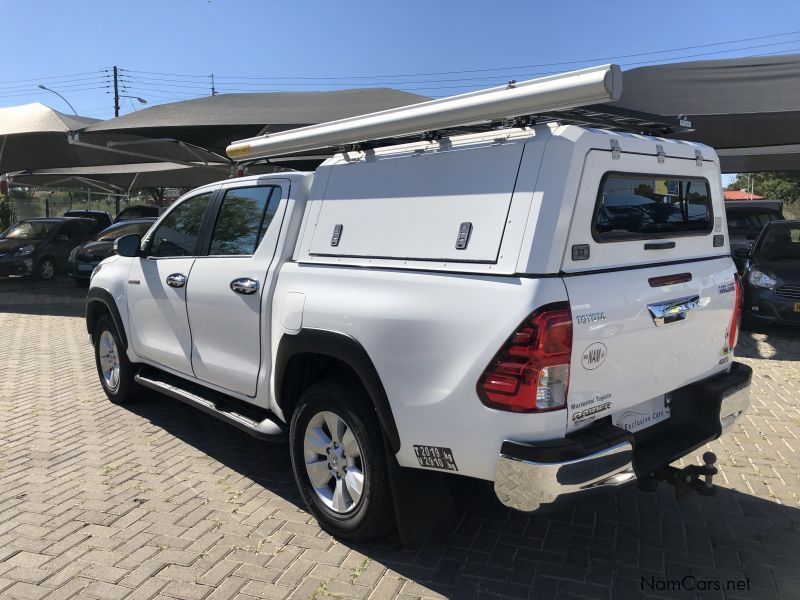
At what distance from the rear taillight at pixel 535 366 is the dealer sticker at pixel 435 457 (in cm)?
34

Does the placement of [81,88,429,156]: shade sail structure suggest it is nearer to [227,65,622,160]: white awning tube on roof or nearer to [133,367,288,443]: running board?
[133,367,288,443]: running board

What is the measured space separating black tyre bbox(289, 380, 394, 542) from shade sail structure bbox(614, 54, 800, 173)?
255 inches

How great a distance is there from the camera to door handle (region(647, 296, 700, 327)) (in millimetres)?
2788

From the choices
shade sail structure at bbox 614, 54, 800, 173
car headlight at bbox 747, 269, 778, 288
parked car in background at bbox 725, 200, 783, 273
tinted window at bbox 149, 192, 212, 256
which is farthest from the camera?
parked car in background at bbox 725, 200, 783, 273

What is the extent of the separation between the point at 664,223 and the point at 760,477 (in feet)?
6.75

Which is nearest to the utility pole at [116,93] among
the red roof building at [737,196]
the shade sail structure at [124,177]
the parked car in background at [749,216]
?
the shade sail structure at [124,177]

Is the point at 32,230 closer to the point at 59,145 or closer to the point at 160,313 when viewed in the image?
the point at 59,145

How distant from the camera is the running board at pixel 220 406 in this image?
3.59 meters

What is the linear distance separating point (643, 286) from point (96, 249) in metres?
13.0

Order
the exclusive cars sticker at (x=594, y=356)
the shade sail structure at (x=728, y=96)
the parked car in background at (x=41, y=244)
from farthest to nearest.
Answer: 1. the parked car in background at (x=41, y=244)
2. the shade sail structure at (x=728, y=96)
3. the exclusive cars sticker at (x=594, y=356)

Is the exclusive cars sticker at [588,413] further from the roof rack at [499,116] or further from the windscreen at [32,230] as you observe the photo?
the windscreen at [32,230]

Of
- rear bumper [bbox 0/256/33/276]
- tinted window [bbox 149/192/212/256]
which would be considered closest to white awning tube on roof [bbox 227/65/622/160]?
tinted window [bbox 149/192/212/256]

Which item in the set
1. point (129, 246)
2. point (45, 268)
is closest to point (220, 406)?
point (129, 246)

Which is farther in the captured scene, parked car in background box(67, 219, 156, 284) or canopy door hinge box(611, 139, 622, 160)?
parked car in background box(67, 219, 156, 284)
